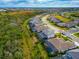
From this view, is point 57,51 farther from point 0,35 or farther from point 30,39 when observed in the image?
point 0,35

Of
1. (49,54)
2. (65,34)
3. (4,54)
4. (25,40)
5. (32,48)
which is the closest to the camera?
(4,54)

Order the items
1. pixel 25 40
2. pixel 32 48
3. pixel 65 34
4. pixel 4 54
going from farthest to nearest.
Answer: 1. pixel 65 34
2. pixel 25 40
3. pixel 32 48
4. pixel 4 54

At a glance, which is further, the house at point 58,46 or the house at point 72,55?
the house at point 58,46

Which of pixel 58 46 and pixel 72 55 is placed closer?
pixel 72 55

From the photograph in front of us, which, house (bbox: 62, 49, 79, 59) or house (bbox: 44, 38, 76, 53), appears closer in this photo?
house (bbox: 62, 49, 79, 59)

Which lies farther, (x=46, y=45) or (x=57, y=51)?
(x=46, y=45)

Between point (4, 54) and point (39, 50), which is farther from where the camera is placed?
point (39, 50)

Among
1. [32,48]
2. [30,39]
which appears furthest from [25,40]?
[32,48]

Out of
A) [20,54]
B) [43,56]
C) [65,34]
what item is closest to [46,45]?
[43,56]

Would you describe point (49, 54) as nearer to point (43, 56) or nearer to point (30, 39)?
point (43, 56)
